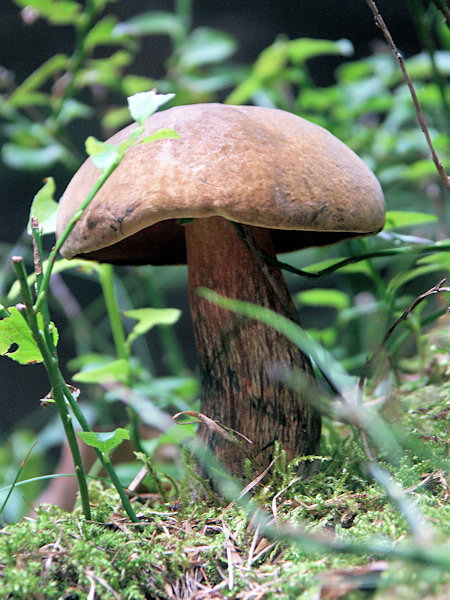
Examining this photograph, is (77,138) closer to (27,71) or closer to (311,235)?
(27,71)

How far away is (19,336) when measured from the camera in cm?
56

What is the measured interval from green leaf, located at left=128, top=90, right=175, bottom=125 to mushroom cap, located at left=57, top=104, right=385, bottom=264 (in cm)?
11

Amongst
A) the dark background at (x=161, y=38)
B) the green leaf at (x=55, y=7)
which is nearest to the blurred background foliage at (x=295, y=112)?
the green leaf at (x=55, y=7)

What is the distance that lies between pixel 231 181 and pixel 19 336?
0.31 metres

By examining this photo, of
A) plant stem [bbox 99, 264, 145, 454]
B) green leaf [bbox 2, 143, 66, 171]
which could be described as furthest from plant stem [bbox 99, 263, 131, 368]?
green leaf [bbox 2, 143, 66, 171]

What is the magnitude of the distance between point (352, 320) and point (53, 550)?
1.15 meters

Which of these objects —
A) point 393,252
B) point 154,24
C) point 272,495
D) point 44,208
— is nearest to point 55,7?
point 154,24

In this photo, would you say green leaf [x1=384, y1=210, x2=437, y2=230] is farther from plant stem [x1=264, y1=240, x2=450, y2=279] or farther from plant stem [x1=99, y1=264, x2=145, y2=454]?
plant stem [x1=99, y1=264, x2=145, y2=454]

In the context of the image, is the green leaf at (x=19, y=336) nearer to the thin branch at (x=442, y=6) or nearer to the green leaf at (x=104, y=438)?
the green leaf at (x=104, y=438)

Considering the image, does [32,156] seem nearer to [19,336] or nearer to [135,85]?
[135,85]

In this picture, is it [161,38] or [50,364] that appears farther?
[161,38]

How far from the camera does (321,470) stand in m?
0.76

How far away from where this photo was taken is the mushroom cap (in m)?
0.60

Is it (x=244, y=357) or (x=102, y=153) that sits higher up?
(x=102, y=153)
